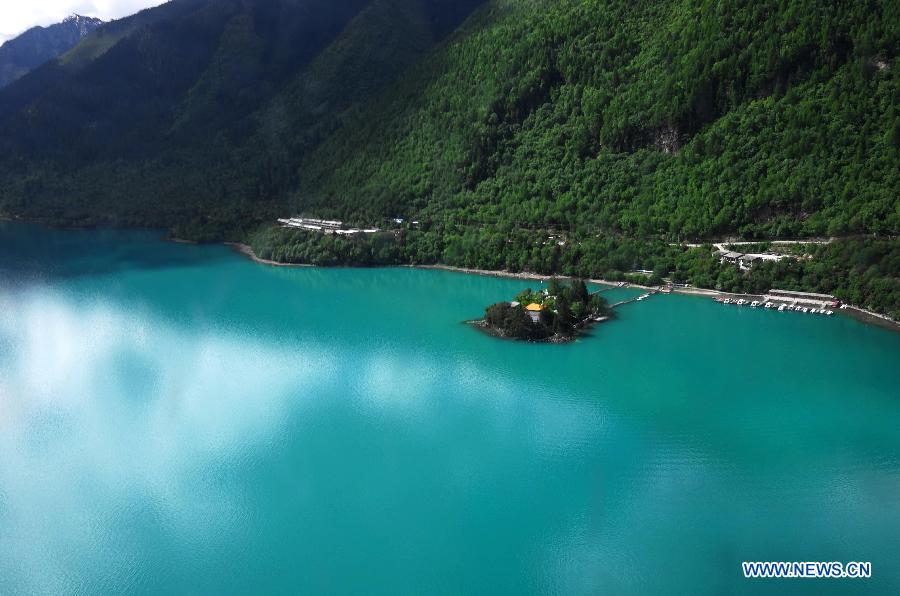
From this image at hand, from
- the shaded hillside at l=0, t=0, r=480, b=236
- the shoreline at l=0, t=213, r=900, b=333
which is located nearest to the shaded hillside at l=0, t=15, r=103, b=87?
the shaded hillside at l=0, t=0, r=480, b=236

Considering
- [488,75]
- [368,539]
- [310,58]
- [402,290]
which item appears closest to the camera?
[368,539]

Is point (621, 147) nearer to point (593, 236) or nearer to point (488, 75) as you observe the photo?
point (593, 236)

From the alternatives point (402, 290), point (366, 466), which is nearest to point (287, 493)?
point (366, 466)

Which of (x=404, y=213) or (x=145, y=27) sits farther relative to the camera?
(x=145, y=27)

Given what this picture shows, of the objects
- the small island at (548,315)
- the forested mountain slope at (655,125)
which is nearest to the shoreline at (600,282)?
the forested mountain slope at (655,125)

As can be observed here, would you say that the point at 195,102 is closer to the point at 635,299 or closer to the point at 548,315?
the point at 635,299

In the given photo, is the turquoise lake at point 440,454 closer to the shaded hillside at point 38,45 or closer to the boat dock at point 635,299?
the boat dock at point 635,299
